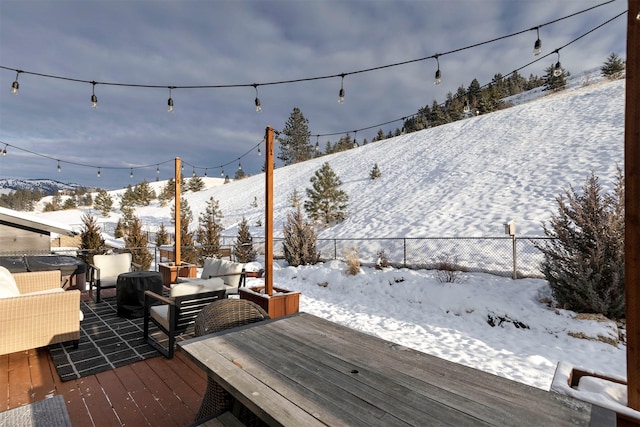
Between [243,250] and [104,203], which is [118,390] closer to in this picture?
[243,250]

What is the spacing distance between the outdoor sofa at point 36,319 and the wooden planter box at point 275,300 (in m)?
2.10

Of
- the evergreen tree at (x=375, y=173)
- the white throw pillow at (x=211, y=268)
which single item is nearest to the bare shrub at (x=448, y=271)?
the white throw pillow at (x=211, y=268)

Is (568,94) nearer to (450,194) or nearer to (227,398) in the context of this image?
(450,194)

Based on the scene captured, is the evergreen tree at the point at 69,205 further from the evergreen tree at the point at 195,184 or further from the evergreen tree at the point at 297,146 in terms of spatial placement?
the evergreen tree at the point at 297,146

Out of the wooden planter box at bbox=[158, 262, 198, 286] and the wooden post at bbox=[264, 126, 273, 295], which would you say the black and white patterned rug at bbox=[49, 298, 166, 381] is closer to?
the wooden post at bbox=[264, 126, 273, 295]

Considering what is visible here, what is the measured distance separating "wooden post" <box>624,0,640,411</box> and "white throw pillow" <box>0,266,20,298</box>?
5589mm

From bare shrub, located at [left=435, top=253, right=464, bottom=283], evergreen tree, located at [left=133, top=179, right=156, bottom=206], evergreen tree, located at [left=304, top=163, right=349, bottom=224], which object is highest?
evergreen tree, located at [left=133, top=179, right=156, bottom=206]

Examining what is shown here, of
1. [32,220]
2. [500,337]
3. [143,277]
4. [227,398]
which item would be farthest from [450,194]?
[32,220]

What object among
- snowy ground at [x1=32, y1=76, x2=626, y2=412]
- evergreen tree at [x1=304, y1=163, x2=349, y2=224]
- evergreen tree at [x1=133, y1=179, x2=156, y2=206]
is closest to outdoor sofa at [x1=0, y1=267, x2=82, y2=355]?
snowy ground at [x1=32, y1=76, x2=626, y2=412]

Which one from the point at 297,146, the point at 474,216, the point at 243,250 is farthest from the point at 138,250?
the point at 297,146

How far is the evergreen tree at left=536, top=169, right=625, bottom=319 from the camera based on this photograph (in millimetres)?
4839

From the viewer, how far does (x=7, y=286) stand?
3.74 meters

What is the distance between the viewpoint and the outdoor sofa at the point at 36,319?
3.06 metres

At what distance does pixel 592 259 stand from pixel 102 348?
7.45m
